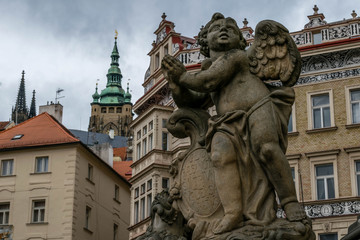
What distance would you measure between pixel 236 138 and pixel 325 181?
23.0 meters

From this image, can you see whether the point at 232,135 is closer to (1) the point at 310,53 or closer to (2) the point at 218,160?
(2) the point at 218,160

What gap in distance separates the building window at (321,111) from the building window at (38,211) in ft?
53.3

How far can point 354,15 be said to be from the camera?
32.7 m

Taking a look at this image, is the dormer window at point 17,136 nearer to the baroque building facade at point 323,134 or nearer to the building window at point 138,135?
the building window at point 138,135

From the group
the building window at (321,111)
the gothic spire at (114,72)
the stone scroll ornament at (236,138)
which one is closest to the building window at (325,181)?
the building window at (321,111)

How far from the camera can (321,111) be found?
99.6ft

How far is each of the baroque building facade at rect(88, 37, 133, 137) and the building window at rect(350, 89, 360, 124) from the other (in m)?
120

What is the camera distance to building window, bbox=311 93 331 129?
30078 mm

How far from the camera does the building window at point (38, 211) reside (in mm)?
39219

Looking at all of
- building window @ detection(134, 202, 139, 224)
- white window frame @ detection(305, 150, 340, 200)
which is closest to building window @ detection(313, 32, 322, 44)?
white window frame @ detection(305, 150, 340, 200)

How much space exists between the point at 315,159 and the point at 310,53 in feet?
15.0

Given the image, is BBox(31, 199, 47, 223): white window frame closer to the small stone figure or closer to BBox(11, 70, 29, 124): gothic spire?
the small stone figure

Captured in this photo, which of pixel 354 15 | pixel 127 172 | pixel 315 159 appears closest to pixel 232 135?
pixel 315 159

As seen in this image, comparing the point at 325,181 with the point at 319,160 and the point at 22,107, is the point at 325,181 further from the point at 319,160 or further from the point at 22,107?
the point at 22,107
